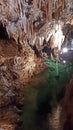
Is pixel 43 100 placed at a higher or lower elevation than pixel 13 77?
lower

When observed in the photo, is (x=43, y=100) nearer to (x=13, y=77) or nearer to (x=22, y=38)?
(x=13, y=77)

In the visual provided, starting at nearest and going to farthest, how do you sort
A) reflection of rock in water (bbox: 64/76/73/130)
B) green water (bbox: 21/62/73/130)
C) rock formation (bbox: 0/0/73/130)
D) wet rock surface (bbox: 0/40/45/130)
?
1. reflection of rock in water (bbox: 64/76/73/130)
2. green water (bbox: 21/62/73/130)
3. wet rock surface (bbox: 0/40/45/130)
4. rock formation (bbox: 0/0/73/130)

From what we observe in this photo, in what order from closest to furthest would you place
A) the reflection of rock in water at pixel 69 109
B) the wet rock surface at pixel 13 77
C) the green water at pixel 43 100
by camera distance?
the reflection of rock in water at pixel 69 109, the green water at pixel 43 100, the wet rock surface at pixel 13 77

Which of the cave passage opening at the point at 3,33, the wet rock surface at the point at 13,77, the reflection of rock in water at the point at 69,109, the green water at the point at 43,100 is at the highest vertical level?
the reflection of rock in water at the point at 69,109

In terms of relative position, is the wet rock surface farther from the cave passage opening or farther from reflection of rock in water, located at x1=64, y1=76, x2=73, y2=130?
reflection of rock in water, located at x1=64, y1=76, x2=73, y2=130

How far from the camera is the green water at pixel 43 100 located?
5.26 meters

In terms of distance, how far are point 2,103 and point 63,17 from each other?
5.17 metres

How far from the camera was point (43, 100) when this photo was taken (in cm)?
677

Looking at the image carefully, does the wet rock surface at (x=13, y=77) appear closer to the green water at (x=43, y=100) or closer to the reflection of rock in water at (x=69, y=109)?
the green water at (x=43, y=100)

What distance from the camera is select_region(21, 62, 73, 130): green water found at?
207 inches

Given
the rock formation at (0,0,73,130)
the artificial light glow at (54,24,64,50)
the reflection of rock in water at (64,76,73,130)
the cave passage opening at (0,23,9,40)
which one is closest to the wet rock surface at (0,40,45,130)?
the rock formation at (0,0,73,130)

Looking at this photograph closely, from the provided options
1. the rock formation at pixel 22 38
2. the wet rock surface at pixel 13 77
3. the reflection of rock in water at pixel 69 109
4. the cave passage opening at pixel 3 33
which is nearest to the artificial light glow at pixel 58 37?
the rock formation at pixel 22 38

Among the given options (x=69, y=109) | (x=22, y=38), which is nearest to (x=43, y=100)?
(x=22, y=38)

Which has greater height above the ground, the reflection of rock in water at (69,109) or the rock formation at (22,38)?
the reflection of rock in water at (69,109)
